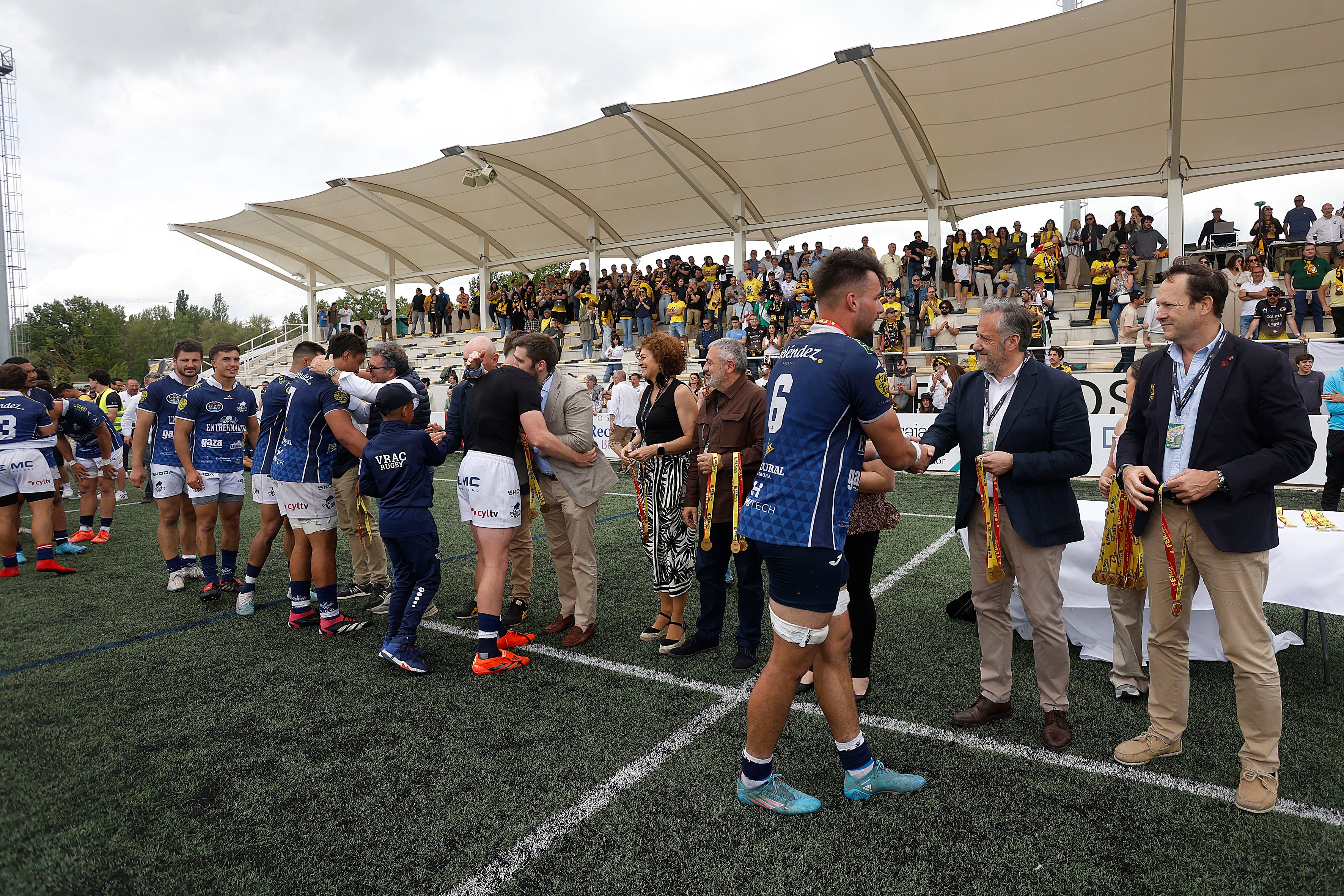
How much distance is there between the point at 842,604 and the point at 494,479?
2.29m

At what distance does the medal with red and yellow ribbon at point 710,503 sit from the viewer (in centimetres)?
420

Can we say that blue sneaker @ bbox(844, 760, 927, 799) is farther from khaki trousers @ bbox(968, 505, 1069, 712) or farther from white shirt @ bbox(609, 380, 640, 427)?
white shirt @ bbox(609, 380, 640, 427)

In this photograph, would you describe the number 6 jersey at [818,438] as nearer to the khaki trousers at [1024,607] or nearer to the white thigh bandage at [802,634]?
the white thigh bandage at [802,634]

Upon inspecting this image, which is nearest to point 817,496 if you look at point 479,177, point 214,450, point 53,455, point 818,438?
point 818,438

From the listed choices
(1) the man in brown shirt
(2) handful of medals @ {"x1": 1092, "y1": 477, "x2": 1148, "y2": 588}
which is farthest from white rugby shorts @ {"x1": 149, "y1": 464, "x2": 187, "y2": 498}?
(2) handful of medals @ {"x1": 1092, "y1": 477, "x2": 1148, "y2": 588}

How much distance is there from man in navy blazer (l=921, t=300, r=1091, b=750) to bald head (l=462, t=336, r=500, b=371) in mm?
2879

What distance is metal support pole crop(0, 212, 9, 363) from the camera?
18406mm

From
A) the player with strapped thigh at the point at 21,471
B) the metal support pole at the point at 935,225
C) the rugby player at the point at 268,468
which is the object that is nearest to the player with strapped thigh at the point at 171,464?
the rugby player at the point at 268,468

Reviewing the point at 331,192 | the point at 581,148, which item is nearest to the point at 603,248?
the point at 581,148

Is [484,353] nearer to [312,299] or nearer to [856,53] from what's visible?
[856,53]

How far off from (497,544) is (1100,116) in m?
17.7

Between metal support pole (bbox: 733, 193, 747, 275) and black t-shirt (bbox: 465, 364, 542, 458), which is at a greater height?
metal support pole (bbox: 733, 193, 747, 275)

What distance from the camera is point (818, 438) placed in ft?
8.65

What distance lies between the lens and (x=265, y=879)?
8.17 ft
